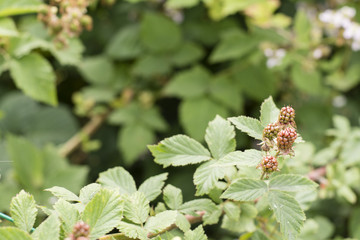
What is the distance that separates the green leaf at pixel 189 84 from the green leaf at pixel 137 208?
1078 mm

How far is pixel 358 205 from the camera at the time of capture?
1.69 meters

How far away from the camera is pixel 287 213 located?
2.25 feet

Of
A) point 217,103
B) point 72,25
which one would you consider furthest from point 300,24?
point 72,25

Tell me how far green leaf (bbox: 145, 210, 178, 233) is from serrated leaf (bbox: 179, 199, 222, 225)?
9cm

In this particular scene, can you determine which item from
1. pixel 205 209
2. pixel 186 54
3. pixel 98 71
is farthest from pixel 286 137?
pixel 98 71

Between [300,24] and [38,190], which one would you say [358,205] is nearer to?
[300,24]

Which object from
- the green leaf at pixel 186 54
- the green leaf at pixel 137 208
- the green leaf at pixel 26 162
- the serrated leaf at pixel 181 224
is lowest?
the green leaf at pixel 26 162

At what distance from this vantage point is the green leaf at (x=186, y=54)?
6.11ft

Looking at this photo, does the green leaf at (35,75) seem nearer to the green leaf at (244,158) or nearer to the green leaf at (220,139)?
the green leaf at (220,139)

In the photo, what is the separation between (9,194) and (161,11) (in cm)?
105

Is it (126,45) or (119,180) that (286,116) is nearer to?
(119,180)

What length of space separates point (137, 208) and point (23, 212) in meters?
0.17

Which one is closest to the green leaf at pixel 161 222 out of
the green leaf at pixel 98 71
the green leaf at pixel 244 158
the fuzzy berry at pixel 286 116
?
the green leaf at pixel 244 158

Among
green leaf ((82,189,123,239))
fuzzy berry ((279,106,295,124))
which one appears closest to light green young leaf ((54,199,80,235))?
green leaf ((82,189,123,239))
